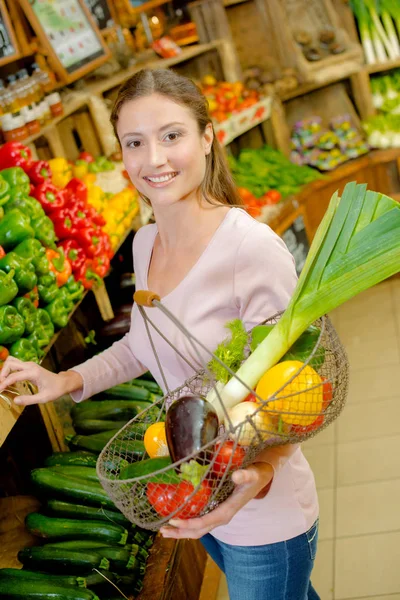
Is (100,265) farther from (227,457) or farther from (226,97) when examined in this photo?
(226,97)

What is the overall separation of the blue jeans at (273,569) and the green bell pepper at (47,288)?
4.17ft

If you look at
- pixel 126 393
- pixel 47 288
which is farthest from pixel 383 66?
pixel 47 288

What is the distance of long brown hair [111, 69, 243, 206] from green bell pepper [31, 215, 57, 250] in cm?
99

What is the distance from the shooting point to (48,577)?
2.40 m

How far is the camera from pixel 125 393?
3.50 metres

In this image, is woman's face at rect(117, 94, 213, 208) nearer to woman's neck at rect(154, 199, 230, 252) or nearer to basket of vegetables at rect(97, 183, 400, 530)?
woman's neck at rect(154, 199, 230, 252)

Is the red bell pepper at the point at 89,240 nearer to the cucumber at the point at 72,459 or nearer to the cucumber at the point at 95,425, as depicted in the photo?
the cucumber at the point at 95,425

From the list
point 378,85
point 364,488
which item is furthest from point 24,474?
point 378,85

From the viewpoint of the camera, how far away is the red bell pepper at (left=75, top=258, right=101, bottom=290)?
327cm

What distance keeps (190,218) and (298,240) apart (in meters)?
3.96

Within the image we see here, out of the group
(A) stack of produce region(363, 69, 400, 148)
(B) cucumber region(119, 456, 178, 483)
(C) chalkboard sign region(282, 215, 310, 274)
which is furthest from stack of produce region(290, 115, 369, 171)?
(B) cucumber region(119, 456, 178, 483)

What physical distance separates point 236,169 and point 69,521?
4.02 meters

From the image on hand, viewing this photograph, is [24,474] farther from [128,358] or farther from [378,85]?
[378,85]

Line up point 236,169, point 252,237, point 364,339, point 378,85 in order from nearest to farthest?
point 252,237 → point 364,339 → point 236,169 → point 378,85
